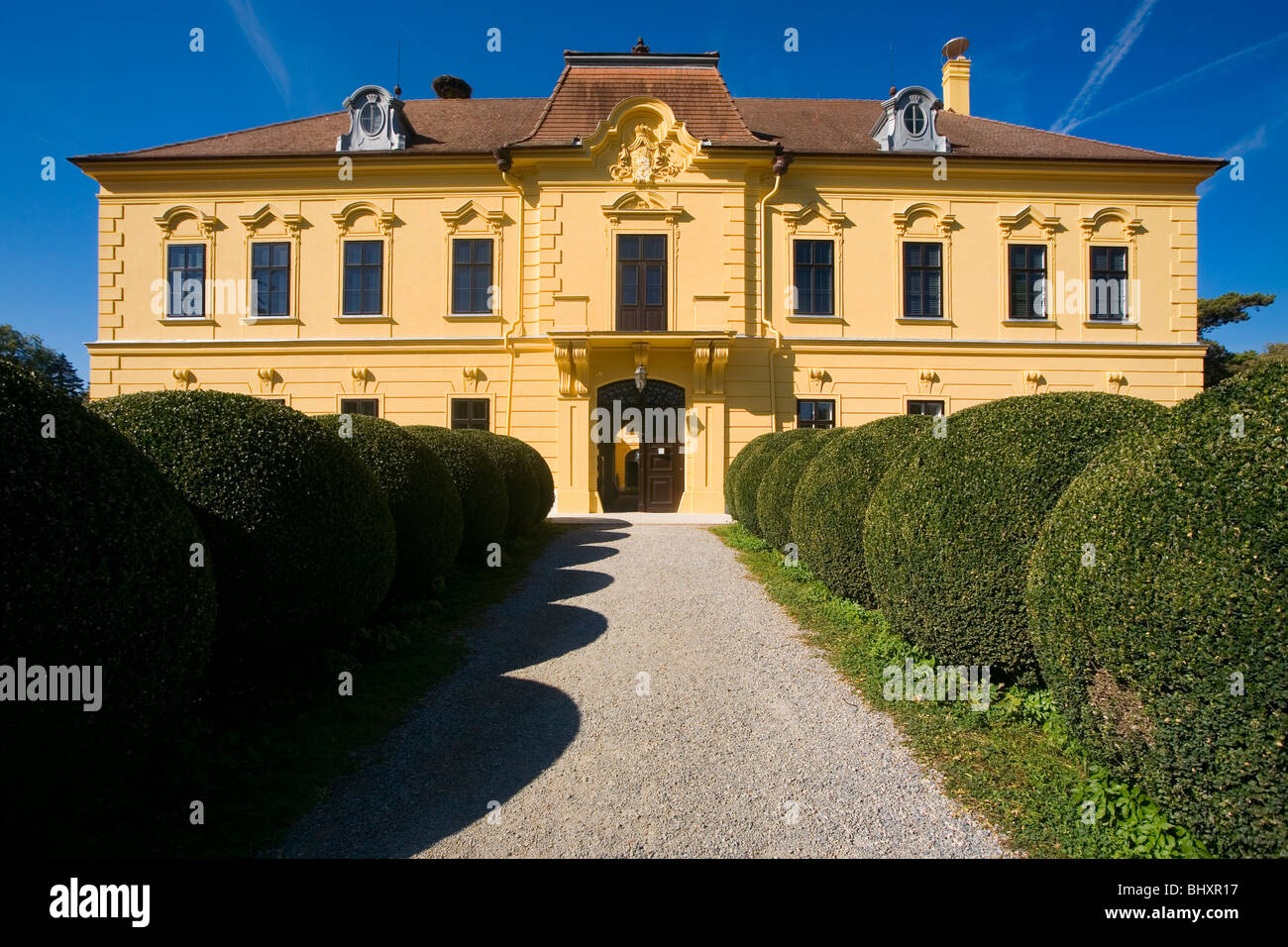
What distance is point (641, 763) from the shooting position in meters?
4.36

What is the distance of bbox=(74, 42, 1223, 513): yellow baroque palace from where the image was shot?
19.3 m

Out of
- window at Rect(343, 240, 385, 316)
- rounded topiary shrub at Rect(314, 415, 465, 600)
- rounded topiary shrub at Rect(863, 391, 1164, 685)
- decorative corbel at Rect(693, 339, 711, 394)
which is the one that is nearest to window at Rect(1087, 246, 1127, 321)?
decorative corbel at Rect(693, 339, 711, 394)

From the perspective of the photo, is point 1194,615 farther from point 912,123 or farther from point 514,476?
point 912,123

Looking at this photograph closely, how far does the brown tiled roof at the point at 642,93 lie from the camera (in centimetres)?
1948

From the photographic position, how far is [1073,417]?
495 centimetres

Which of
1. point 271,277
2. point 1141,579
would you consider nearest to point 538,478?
point 1141,579

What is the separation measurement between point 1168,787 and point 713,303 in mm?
16808

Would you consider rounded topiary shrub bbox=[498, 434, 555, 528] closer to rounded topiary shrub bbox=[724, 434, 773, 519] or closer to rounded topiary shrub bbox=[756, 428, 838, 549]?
rounded topiary shrub bbox=[724, 434, 773, 519]

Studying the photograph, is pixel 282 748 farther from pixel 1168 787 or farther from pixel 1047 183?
pixel 1047 183

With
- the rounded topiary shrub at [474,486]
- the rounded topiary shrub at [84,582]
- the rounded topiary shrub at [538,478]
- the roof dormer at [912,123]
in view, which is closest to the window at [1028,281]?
the roof dormer at [912,123]

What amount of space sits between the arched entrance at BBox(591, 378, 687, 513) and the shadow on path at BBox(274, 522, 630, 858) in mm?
12000

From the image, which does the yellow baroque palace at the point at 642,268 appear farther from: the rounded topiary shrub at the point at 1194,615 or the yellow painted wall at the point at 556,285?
the rounded topiary shrub at the point at 1194,615

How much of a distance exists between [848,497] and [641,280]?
13777mm

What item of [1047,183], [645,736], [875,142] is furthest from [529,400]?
[1047,183]
